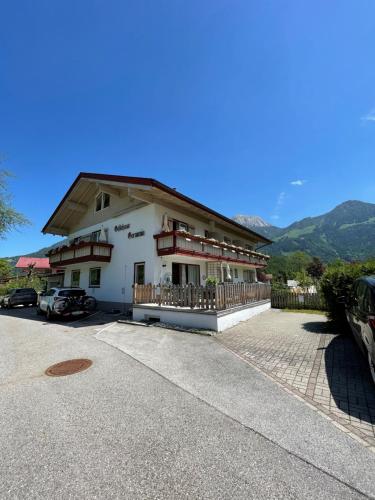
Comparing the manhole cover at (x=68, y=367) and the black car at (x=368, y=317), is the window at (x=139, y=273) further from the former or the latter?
the black car at (x=368, y=317)

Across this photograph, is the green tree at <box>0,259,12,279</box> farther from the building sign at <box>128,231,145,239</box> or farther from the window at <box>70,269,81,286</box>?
the building sign at <box>128,231,145,239</box>

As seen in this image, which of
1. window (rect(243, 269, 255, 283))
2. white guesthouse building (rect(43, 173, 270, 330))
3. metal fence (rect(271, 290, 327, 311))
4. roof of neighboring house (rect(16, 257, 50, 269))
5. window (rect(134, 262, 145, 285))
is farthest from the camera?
roof of neighboring house (rect(16, 257, 50, 269))

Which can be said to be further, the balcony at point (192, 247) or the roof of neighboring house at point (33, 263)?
the roof of neighboring house at point (33, 263)

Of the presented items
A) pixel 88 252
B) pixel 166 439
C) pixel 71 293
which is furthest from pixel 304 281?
pixel 166 439

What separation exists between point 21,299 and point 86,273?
28.4 ft

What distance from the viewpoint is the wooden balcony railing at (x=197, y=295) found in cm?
1015

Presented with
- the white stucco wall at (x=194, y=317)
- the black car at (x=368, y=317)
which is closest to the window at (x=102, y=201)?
the white stucco wall at (x=194, y=317)

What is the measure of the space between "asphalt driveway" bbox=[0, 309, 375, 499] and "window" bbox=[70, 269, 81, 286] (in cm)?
1570

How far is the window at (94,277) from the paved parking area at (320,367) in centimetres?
1215

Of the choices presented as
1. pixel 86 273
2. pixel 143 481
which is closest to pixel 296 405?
pixel 143 481

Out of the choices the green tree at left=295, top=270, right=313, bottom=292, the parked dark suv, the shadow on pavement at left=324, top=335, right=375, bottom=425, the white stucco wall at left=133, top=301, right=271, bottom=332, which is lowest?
the shadow on pavement at left=324, top=335, right=375, bottom=425

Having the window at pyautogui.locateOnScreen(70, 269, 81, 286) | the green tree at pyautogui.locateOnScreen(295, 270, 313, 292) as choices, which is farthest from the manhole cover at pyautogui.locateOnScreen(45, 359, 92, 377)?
the green tree at pyautogui.locateOnScreen(295, 270, 313, 292)

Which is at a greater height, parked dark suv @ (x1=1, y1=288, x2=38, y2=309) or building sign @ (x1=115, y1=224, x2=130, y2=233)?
building sign @ (x1=115, y1=224, x2=130, y2=233)

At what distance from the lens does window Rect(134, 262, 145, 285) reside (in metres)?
14.9
